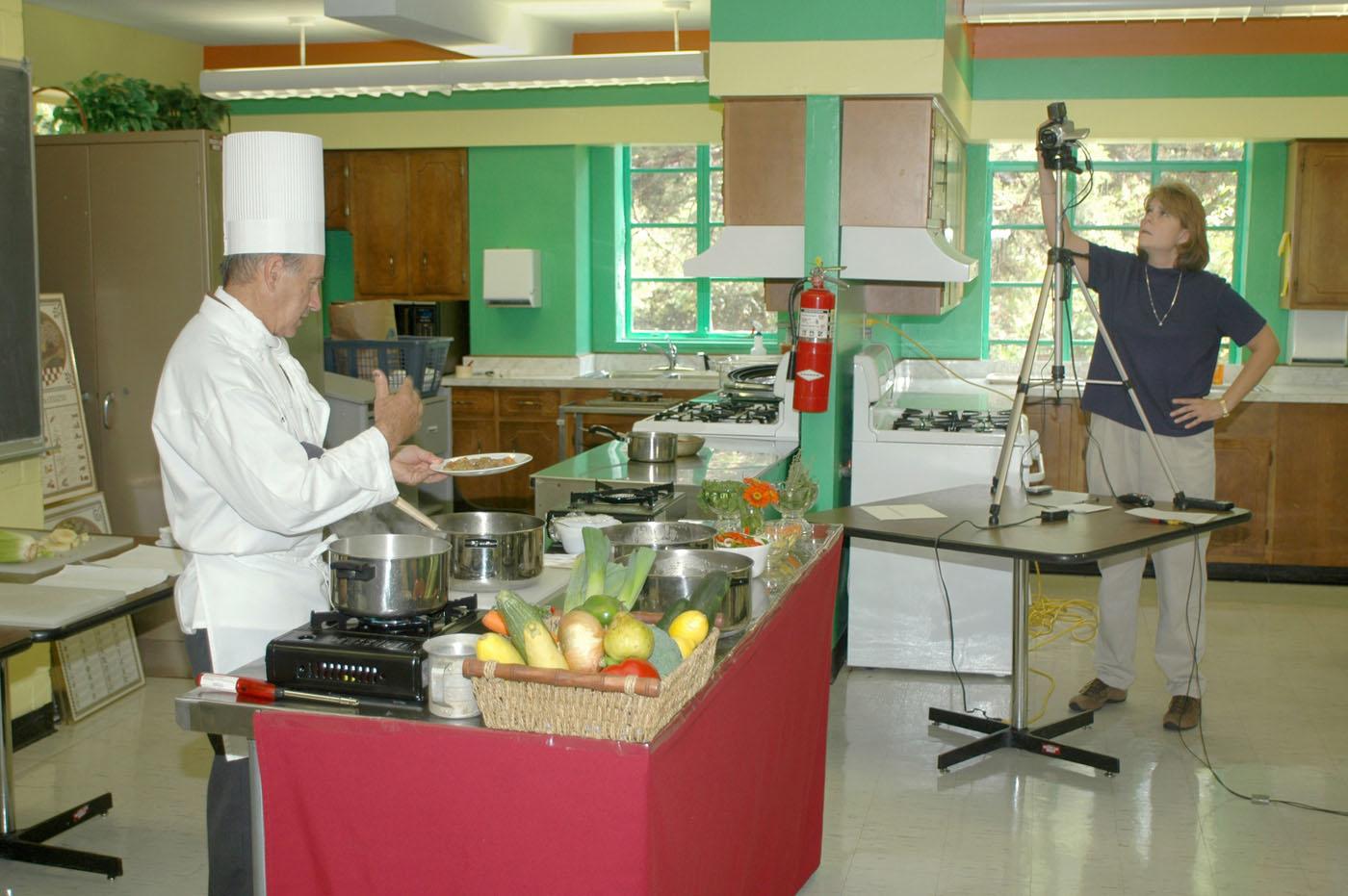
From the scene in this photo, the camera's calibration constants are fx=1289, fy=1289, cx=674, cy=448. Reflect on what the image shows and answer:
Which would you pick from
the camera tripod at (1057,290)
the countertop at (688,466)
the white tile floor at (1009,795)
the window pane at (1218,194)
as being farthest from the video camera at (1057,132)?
the window pane at (1218,194)

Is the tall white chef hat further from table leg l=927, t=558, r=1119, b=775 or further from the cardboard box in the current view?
the cardboard box

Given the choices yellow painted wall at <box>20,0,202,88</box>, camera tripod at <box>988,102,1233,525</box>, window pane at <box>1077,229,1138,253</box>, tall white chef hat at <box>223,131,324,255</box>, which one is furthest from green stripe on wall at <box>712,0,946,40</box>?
yellow painted wall at <box>20,0,202,88</box>

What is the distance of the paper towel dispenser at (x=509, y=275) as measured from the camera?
848 cm

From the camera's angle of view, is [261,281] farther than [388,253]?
No

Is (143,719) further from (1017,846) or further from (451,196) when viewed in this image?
(451,196)

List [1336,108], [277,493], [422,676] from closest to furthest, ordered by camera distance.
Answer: [422,676] → [277,493] → [1336,108]

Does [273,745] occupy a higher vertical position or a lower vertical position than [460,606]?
lower

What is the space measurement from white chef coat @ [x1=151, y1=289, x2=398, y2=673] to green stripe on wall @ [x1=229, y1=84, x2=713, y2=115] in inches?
239

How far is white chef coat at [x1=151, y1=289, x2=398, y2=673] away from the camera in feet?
7.77

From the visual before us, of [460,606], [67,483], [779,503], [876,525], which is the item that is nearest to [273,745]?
[460,606]

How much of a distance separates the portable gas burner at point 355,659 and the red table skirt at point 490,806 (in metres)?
0.07

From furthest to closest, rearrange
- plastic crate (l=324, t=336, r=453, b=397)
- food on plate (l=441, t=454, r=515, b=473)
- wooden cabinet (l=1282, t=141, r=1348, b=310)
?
1. plastic crate (l=324, t=336, r=453, b=397)
2. wooden cabinet (l=1282, t=141, r=1348, b=310)
3. food on plate (l=441, t=454, r=515, b=473)

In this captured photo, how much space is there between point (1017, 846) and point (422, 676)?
7.50 feet

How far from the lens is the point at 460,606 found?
238 centimetres
